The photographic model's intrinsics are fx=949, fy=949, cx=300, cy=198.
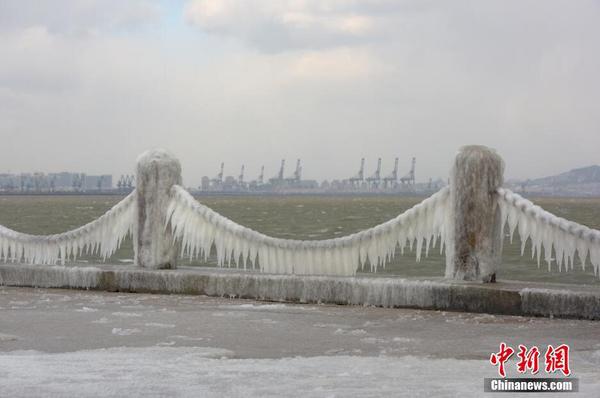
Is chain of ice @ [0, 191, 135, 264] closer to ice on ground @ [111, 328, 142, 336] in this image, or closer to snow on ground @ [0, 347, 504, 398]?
ice on ground @ [111, 328, 142, 336]

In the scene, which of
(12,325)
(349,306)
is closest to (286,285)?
(349,306)

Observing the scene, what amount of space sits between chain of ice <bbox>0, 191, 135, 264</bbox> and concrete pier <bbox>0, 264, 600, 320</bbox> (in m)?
Result: 0.26

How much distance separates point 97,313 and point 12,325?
945 millimetres

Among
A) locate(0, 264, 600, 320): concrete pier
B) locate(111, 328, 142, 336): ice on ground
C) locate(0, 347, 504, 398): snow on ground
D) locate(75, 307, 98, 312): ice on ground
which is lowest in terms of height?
locate(0, 347, 504, 398): snow on ground

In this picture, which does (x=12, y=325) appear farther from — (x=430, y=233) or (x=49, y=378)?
(x=430, y=233)

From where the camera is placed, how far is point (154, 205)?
428 inches

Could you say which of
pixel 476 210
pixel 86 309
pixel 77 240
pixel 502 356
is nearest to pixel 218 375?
pixel 502 356

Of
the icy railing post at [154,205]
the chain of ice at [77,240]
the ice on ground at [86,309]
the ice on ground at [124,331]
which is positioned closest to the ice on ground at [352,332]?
the ice on ground at [124,331]

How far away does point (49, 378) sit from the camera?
576 centimetres

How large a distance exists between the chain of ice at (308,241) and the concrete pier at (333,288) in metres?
0.21

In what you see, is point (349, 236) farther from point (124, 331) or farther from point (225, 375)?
point (225, 375)

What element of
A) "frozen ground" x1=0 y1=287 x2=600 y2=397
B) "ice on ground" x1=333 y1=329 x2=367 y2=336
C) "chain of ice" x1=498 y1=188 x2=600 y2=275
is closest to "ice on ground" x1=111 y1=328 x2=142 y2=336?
"frozen ground" x1=0 y1=287 x2=600 y2=397

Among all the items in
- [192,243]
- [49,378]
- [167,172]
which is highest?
[167,172]

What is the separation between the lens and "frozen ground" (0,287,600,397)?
5.56 metres
